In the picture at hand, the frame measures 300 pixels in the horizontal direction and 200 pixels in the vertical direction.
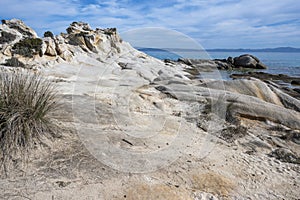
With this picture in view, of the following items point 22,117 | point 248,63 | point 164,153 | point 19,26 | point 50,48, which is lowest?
point 164,153

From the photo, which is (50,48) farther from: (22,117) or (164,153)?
(164,153)

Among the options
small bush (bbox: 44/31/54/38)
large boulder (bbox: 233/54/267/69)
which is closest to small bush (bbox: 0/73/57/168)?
small bush (bbox: 44/31/54/38)

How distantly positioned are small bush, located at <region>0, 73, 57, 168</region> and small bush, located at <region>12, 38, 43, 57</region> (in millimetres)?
11300

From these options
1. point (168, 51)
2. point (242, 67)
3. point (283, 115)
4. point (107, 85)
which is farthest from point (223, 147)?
point (242, 67)

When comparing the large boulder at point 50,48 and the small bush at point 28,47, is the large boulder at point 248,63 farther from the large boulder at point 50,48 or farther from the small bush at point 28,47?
the small bush at point 28,47

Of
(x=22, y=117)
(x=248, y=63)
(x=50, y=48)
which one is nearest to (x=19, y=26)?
(x=50, y=48)

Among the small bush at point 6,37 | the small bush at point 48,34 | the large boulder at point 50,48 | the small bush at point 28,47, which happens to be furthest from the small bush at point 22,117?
the small bush at point 48,34

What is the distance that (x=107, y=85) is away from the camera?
11219mm

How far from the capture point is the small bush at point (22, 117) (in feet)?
13.3

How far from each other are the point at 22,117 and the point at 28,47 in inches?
519

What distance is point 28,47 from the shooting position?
52.0 feet

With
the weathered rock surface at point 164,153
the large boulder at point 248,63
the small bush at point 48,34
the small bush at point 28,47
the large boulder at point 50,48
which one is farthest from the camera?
the large boulder at point 248,63

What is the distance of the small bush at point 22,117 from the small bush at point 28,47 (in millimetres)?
11300

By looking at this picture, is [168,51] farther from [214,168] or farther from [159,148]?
[214,168]
